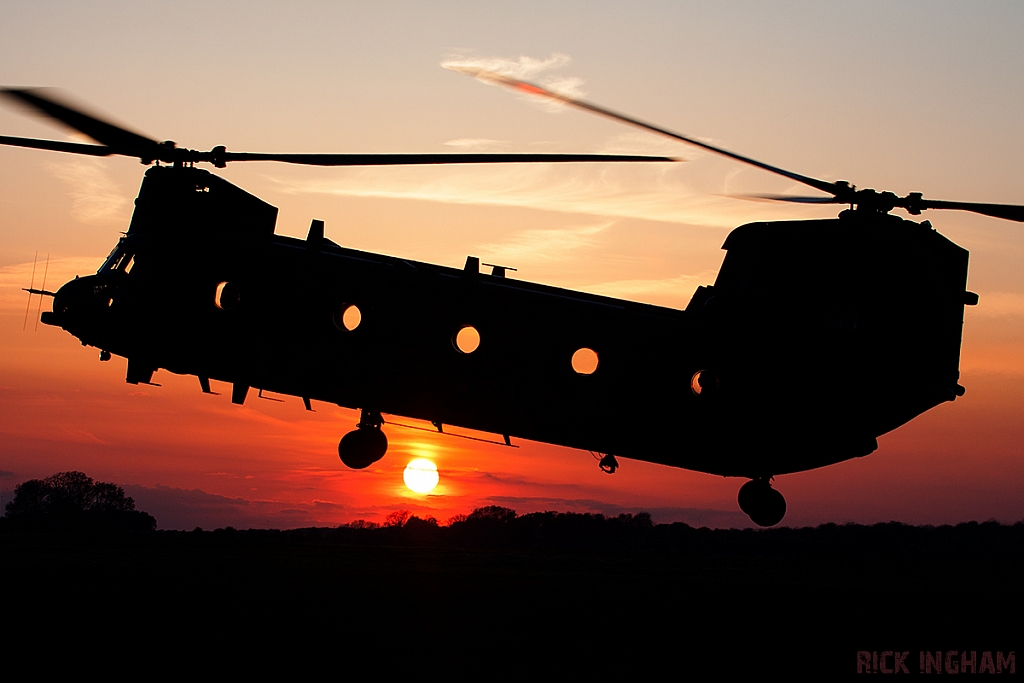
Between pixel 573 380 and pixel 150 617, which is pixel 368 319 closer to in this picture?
pixel 573 380

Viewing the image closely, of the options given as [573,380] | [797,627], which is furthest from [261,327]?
[797,627]

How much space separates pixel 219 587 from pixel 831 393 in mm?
13310

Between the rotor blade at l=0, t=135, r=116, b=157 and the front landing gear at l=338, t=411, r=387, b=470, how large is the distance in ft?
26.5

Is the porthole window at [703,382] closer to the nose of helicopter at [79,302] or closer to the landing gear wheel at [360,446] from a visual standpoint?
the landing gear wheel at [360,446]

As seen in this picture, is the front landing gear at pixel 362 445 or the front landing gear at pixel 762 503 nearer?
the front landing gear at pixel 362 445

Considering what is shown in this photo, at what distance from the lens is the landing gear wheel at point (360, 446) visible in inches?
815

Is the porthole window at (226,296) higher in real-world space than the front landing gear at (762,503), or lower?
higher

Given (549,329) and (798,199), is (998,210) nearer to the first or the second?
(798,199)

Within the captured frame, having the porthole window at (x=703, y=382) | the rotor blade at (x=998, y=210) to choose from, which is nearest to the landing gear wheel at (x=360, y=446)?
the porthole window at (x=703, y=382)

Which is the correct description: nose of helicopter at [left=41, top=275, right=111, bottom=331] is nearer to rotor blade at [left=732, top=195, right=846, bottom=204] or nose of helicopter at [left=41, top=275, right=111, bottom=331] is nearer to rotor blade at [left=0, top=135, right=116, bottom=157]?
rotor blade at [left=0, top=135, right=116, bottom=157]

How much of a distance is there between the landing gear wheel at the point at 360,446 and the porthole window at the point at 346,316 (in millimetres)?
2469

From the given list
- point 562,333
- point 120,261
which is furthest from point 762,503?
point 120,261

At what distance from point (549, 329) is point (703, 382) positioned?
11.8 feet

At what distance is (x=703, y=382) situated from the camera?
20359 mm
